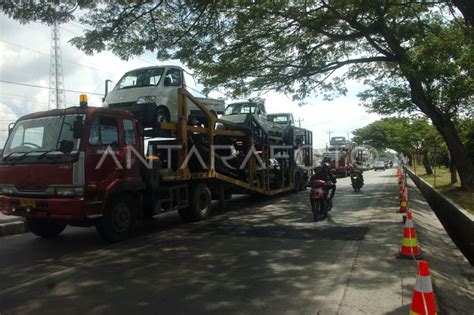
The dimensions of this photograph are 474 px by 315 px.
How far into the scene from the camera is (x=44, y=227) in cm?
951

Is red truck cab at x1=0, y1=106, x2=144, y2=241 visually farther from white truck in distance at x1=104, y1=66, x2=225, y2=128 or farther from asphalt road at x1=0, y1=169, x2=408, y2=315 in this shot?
white truck in distance at x1=104, y1=66, x2=225, y2=128

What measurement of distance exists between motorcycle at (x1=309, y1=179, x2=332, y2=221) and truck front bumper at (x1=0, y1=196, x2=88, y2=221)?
6117mm

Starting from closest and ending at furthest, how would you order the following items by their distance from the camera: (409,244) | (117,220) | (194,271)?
(194,271) < (409,244) < (117,220)

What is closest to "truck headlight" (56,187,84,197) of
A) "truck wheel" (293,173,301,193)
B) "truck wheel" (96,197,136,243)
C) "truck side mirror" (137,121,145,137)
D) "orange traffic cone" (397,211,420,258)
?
"truck wheel" (96,197,136,243)

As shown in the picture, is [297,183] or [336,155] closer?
[297,183]

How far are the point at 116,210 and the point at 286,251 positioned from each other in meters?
3.43

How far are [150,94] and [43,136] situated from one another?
2.82 m

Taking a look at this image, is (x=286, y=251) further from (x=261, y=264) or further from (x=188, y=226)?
(x=188, y=226)

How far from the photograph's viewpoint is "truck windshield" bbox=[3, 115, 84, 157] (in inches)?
315

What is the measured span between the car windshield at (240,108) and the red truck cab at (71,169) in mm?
7964

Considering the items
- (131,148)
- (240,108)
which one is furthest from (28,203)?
(240,108)

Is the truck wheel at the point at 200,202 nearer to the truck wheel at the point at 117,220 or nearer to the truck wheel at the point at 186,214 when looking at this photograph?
the truck wheel at the point at 186,214

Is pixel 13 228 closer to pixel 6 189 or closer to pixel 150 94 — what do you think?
pixel 6 189

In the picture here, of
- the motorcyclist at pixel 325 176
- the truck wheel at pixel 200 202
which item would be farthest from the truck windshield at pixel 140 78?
the motorcyclist at pixel 325 176
